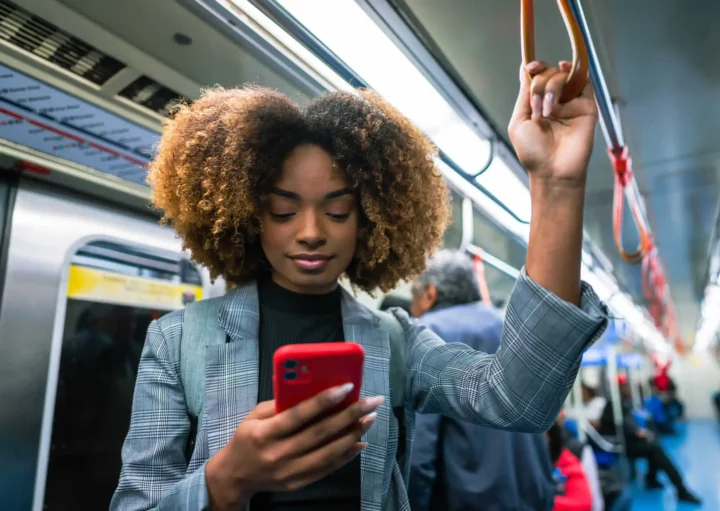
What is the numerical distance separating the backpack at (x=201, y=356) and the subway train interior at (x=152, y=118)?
0.25 metres

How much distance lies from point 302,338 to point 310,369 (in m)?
0.41

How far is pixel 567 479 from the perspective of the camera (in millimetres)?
3027

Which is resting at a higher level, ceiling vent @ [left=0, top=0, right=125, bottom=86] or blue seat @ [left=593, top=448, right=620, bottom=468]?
ceiling vent @ [left=0, top=0, right=125, bottom=86]

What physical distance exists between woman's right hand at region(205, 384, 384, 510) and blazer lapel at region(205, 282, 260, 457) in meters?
0.19

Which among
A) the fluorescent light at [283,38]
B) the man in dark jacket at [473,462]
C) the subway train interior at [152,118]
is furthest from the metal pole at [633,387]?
the fluorescent light at [283,38]

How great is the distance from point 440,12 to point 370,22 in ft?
1.23

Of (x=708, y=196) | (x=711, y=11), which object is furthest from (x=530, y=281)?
(x=708, y=196)

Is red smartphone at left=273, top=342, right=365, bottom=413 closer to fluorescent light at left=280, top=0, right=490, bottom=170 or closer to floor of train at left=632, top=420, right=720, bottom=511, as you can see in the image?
fluorescent light at left=280, top=0, right=490, bottom=170

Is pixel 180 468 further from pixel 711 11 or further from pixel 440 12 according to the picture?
pixel 711 11

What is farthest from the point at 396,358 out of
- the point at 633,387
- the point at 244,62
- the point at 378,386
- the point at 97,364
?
the point at 633,387

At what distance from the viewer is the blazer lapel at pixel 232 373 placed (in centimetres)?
86

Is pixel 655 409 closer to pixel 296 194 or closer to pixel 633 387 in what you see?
pixel 633 387

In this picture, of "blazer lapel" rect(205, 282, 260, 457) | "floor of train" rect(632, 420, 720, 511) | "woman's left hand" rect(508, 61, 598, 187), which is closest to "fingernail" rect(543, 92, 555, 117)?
"woman's left hand" rect(508, 61, 598, 187)

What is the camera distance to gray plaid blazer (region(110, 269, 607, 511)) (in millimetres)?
744
